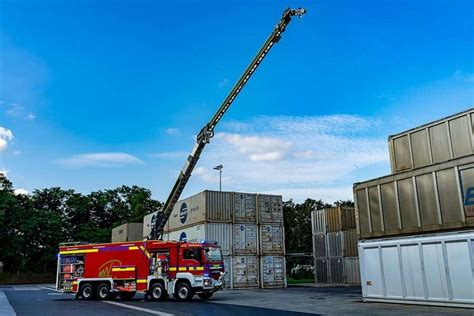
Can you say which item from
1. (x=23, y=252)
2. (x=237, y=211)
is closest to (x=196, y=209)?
(x=237, y=211)

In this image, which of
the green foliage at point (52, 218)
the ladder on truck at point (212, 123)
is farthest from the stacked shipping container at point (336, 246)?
the green foliage at point (52, 218)

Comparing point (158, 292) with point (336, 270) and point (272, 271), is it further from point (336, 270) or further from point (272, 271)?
point (336, 270)

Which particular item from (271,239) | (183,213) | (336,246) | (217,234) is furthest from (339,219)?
(183,213)

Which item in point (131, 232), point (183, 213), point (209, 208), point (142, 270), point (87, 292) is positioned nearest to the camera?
point (142, 270)

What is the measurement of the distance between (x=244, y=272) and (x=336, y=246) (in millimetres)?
10108

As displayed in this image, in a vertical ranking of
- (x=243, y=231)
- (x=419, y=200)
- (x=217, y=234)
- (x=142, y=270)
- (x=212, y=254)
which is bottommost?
(x=142, y=270)

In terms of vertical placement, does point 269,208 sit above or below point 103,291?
above

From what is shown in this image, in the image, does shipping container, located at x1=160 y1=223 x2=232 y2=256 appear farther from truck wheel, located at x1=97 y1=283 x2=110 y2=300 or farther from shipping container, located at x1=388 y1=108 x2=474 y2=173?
shipping container, located at x1=388 y1=108 x2=474 y2=173

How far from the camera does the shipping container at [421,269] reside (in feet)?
46.1

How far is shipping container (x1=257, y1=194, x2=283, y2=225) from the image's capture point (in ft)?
99.5

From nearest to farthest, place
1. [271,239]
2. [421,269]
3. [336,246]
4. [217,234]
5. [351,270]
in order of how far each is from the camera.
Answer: [421,269] < [217,234] < [271,239] < [351,270] < [336,246]

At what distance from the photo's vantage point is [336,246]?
35250 mm

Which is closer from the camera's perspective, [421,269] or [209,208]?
[421,269]

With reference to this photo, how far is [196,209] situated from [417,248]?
16771mm
